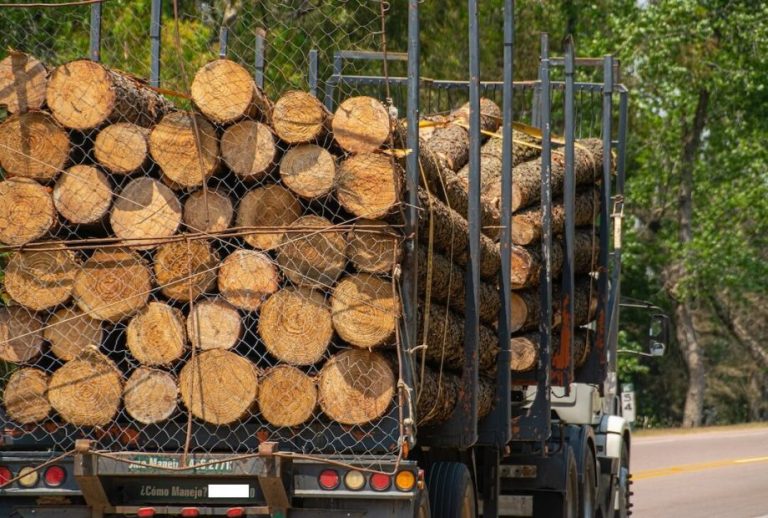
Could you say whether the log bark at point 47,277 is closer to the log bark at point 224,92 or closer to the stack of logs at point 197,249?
the stack of logs at point 197,249

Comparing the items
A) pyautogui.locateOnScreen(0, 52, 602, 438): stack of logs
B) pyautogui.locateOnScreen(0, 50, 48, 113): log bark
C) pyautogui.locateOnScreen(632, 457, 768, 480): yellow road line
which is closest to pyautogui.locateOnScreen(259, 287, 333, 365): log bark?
pyautogui.locateOnScreen(0, 52, 602, 438): stack of logs

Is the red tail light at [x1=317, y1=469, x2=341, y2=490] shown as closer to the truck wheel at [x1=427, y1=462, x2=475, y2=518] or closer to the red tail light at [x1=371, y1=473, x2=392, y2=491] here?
the red tail light at [x1=371, y1=473, x2=392, y2=491]

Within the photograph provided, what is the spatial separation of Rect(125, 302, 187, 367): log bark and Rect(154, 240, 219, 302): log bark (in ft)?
0.35

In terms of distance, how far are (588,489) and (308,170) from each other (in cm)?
603

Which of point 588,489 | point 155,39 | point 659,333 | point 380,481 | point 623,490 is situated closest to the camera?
point 380,481

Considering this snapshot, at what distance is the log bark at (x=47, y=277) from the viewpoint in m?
7.84

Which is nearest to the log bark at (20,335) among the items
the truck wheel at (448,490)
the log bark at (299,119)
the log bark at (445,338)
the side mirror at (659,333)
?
the log bark at (299,119)

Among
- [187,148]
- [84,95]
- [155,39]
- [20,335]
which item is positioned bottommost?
[20,335]

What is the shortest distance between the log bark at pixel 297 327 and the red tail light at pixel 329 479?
0.56 meters

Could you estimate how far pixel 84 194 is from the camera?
306 inches

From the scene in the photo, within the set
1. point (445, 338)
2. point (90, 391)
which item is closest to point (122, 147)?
point (90, 391)

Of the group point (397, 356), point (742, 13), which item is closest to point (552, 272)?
point (397, 356)

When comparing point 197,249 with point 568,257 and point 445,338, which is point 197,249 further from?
point 568,257

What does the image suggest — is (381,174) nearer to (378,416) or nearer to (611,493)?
(378,416)
